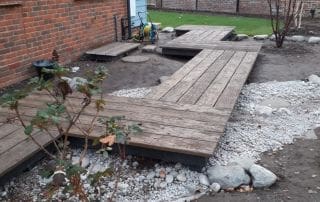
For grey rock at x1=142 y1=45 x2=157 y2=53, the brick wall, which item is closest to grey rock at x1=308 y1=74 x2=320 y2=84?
grey rock at x1=142 y1=45 x2=157 y2=53

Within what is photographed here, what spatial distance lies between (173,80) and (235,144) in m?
1.48

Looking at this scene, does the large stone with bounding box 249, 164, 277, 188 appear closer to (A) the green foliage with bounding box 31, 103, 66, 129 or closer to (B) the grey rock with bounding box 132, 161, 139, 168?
(B) the grey rock with bounding box 132, 161, 139, 168

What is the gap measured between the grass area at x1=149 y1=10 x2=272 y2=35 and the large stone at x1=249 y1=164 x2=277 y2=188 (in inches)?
294

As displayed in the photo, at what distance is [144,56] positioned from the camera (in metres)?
6.88

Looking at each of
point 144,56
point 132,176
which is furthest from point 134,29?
point 132,176

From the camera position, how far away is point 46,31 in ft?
18.6

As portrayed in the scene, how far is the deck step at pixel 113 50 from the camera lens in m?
6.43

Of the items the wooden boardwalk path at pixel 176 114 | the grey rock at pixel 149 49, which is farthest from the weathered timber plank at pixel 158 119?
the grey rock at pixel 149 49

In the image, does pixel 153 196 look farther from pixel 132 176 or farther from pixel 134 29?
pixel 134 29

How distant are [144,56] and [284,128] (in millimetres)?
3541

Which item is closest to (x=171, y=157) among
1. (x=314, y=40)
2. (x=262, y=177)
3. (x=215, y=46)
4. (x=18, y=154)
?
(x=262, y=177)

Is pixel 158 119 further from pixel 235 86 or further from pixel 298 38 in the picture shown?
pixel 298 38

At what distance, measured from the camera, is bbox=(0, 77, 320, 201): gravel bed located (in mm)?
2799

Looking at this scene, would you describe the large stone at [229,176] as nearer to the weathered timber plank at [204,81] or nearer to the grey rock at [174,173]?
the grey rock at [174,173]
